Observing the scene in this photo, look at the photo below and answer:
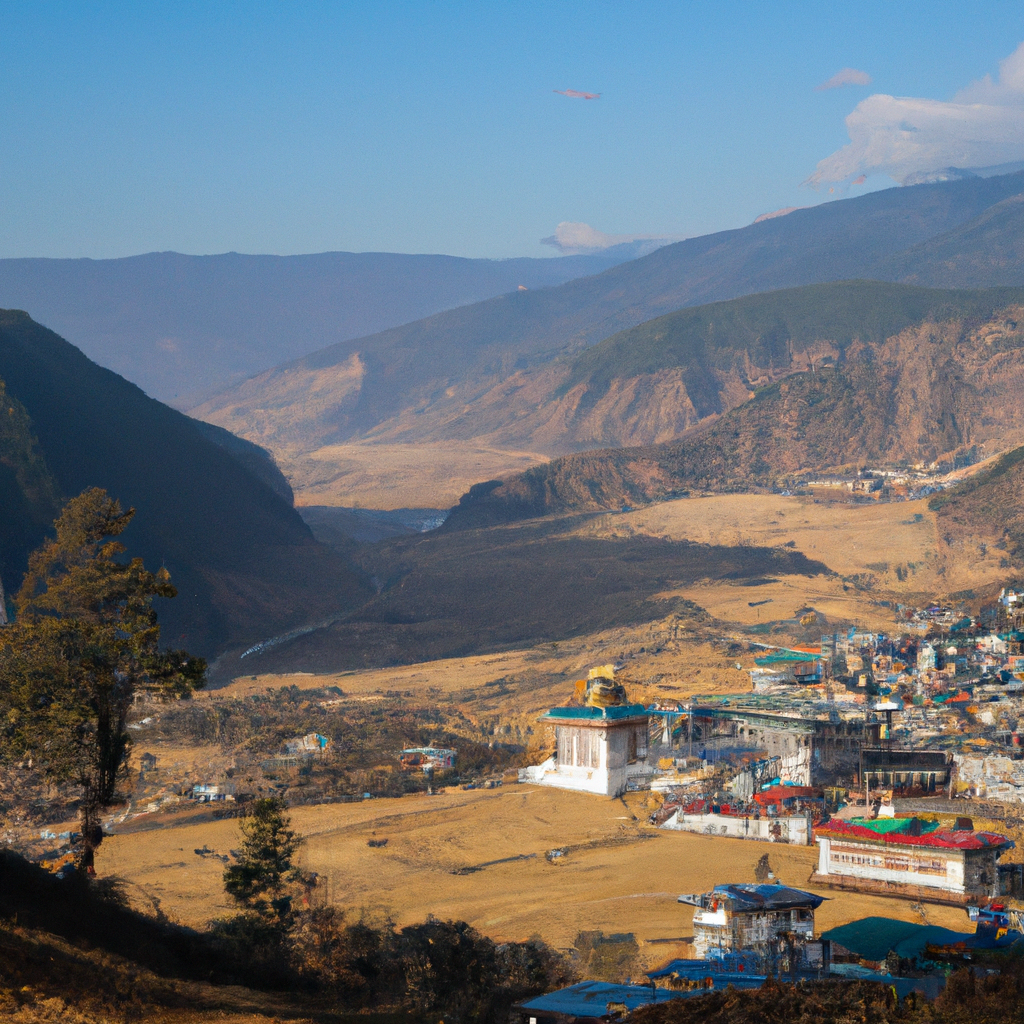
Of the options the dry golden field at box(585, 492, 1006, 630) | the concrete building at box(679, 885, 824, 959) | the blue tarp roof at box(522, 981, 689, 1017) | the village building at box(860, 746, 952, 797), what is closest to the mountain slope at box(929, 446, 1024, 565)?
the dry golden field at box(585, 492, 1006, 630)

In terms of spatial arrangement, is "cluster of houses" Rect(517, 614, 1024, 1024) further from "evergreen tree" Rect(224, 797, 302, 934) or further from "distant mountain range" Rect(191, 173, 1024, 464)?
"distant mountain range" Rect(191, 173, 1024, 464)

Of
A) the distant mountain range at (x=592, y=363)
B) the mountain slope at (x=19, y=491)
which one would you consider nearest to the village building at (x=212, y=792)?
the mountain slope at (x=19, y=491)

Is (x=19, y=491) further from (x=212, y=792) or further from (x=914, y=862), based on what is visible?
(x=914, y=862)

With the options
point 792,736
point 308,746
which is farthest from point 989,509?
point 308,746

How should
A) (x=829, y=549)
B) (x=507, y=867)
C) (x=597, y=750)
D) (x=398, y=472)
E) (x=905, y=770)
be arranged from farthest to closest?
(x=398, y=472) → (x=829, y=549) → (x=905, y=770) → (x=597, y=750) → (x=507, y=867)

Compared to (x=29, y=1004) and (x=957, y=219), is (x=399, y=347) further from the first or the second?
(x=29, y=1004)

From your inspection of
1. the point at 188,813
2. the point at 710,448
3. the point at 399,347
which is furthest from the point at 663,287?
the point at 188,813

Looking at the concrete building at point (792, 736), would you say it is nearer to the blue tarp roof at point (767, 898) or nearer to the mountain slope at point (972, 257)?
the blue tarp roof at point (767, 898)
